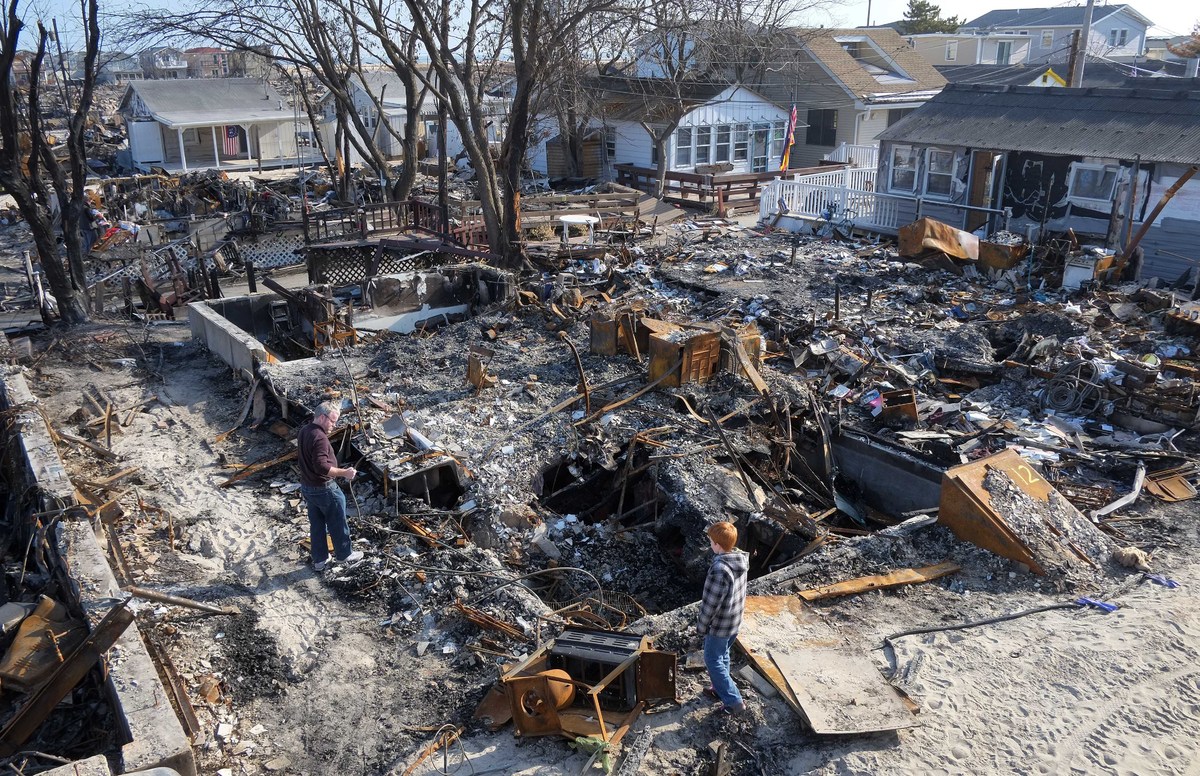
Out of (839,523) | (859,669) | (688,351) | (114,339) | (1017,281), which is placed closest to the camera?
(859,669)

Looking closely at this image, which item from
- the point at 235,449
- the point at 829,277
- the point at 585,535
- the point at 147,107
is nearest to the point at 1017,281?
the point at 829,277

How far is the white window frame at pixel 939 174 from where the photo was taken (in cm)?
1908

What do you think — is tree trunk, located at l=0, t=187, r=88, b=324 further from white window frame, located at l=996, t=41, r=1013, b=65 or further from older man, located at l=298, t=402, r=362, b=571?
white window frame, located at l=996, t=41, r=1013, b=65

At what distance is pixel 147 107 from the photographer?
38312 mm

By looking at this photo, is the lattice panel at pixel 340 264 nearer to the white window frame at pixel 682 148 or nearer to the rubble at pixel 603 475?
the rubble at pixel 603 475

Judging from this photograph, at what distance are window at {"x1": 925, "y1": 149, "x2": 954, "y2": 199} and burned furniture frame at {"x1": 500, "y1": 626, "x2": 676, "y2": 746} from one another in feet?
55.6

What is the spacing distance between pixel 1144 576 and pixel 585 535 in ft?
15.5

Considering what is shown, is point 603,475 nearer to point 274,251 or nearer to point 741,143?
point 274,251

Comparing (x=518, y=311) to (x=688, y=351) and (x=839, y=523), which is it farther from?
(x=839, y=523)

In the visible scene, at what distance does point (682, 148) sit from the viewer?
29.6 m

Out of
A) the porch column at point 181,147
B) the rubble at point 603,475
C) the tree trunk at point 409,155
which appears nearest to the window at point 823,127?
the tree trunk at point 409,155

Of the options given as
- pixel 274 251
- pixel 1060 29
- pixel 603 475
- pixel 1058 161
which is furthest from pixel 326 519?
pixel 1060 29

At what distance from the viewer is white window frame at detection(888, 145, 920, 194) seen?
19.8 metres

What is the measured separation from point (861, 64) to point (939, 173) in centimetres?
1572
